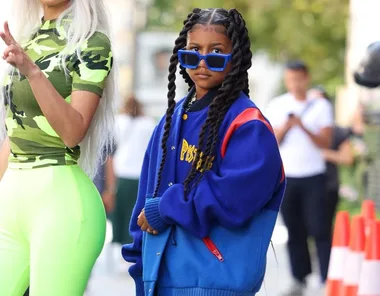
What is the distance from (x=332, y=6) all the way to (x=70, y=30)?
45.4ft

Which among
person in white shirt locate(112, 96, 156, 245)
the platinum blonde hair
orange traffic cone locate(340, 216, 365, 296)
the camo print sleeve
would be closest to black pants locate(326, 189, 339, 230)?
person in white shirt locate(112, 96, 156, 245)

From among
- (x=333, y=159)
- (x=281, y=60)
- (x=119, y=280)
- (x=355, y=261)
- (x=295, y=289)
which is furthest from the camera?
(x=281, y=60)

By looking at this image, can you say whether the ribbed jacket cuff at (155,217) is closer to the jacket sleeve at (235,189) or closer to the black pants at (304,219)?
the jacket sleeve at (235,189)

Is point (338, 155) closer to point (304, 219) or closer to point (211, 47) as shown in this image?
point (304, 219)

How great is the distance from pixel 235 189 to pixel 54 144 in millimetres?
763

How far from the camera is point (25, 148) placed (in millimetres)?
4461

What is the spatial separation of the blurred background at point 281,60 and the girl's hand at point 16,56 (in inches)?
22.8

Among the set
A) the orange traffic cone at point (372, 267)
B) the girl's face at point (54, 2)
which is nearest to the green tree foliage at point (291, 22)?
the orange traffic cone at point (372, 267)

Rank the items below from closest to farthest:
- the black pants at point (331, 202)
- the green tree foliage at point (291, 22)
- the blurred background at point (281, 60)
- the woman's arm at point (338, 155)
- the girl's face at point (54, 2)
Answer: the girl's face at point (54, 2) → the black pants at point (331, 202) → the woman's arm at point (338, 155) → the blurred background at point (281, 60) → the green tree foliage at point (291, 22)

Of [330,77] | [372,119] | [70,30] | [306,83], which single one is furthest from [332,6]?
[70,30]

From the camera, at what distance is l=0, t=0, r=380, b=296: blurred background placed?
12484 mm

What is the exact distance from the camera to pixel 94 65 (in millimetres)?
4434

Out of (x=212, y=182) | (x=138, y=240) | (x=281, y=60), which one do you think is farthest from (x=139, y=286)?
(x=281, y=60)

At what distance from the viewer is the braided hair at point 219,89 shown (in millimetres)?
4168
